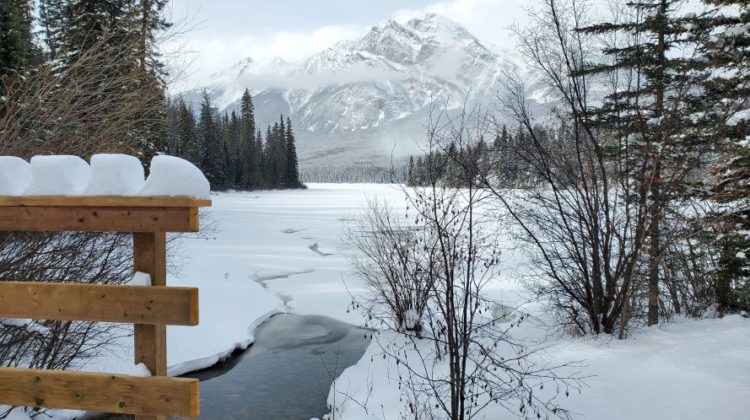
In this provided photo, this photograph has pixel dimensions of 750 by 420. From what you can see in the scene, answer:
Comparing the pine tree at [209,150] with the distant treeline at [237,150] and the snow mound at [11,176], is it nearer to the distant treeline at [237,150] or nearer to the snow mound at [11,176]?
the distant treeline at [237,150]

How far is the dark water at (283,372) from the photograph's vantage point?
6.93 metres

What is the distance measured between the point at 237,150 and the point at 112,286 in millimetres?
57451

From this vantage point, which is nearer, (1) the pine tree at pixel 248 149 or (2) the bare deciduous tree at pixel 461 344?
(2) the bare deciduous tree at pixel 461 344

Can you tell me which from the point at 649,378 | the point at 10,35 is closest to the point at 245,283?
the point at 10,35

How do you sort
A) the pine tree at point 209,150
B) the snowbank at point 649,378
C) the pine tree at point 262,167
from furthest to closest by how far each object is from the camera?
the pine tree at point 262,167 < the pine tree at point 209,150 < the snowbank at point 649,378

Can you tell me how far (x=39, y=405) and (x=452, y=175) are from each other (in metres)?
4.14

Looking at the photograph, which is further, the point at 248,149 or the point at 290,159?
the point at 290,159

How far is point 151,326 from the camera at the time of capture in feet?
7.77

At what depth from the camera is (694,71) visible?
7.48 m

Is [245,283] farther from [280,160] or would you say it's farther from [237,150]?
[280,160]

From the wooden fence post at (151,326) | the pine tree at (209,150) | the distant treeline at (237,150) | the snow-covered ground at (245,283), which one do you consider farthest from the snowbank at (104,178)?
the pine tree at (209,150)

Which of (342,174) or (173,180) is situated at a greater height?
(342,174)

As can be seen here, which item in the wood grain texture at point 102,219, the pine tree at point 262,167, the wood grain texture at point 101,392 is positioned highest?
A: the pine tree at point 262,167

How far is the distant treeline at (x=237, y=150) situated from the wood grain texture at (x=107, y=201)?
3806cm
